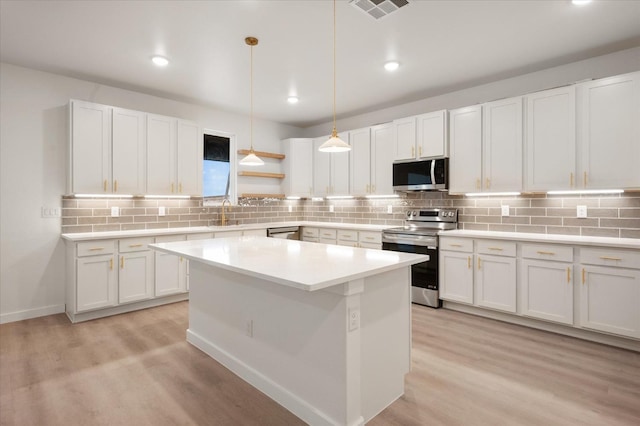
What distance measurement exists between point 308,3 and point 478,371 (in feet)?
9.81

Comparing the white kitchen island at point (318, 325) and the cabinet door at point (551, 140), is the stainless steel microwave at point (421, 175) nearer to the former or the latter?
the cabinet door at point (551, 140)

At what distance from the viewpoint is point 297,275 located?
67.6 inches

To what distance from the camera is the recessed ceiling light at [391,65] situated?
3555 millimetres

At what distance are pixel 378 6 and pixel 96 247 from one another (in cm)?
358

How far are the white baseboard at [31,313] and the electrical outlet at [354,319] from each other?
3.81 meters

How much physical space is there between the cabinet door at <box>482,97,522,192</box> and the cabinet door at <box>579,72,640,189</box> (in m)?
0.55

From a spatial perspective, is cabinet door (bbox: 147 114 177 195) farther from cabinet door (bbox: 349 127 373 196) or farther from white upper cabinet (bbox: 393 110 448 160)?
white upper cabinet (bbox: 393 110 448 160)

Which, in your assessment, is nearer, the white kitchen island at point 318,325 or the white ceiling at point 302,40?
the white kitchen island at point 318,325

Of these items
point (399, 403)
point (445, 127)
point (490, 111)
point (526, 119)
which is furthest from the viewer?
point (445, 127)

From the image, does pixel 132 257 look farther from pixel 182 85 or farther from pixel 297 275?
pixel 297 275

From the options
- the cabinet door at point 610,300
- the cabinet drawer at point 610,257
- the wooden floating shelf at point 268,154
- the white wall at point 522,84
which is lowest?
the cabinet door at point 610,300

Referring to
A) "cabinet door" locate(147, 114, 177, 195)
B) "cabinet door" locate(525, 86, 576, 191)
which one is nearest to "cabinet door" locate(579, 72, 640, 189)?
"cabinet door" locate(525, 86, 576, 191)

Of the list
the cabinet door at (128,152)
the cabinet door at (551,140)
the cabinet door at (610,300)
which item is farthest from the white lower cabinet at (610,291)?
the cabinet door at (128,152)

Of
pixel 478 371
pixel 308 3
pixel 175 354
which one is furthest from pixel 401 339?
pixel 308 3
